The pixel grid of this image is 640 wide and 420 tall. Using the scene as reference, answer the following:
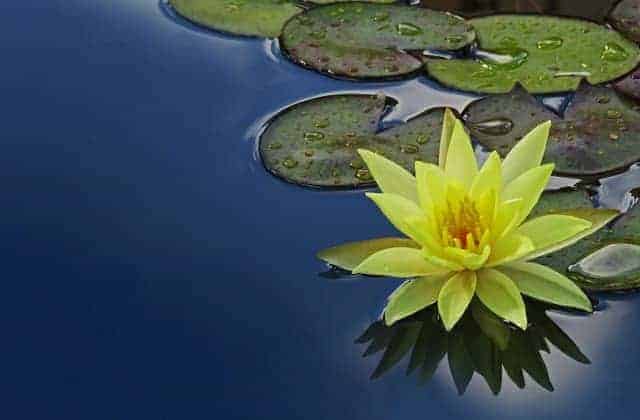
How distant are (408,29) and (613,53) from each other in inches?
12.1

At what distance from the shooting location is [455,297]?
104 centimetres

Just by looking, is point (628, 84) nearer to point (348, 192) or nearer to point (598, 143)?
point (598, 143)

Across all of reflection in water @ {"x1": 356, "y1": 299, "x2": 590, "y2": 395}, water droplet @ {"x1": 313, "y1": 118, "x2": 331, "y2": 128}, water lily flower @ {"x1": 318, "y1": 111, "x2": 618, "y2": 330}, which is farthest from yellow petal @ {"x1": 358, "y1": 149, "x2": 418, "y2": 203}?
water droplet @ {"x1": 313, "y1": 118, "x2": 331, "y2": 128}

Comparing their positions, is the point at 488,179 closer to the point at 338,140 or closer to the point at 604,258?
the point at 604,258

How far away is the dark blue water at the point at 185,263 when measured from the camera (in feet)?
3.32

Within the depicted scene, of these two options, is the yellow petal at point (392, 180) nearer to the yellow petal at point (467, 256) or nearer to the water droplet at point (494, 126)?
the yellow petal at point (467, 256)

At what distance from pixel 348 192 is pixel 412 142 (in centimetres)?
13

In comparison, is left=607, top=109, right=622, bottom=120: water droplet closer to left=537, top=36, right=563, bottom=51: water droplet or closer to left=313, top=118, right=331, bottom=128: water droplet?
left=537, top=36, right=563, bottom=51: water droplet

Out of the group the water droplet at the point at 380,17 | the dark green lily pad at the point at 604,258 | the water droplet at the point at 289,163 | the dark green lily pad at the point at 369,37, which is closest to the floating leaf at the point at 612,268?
the dark green lily pad at the point at 604,258

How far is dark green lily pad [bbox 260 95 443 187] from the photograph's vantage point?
1.27 metres

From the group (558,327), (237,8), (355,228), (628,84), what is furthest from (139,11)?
(558,327)

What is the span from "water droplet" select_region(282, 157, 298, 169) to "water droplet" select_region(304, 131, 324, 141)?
46 millimetres

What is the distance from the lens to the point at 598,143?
4.22ft

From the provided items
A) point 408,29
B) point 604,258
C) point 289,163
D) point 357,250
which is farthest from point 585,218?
point 408,29
